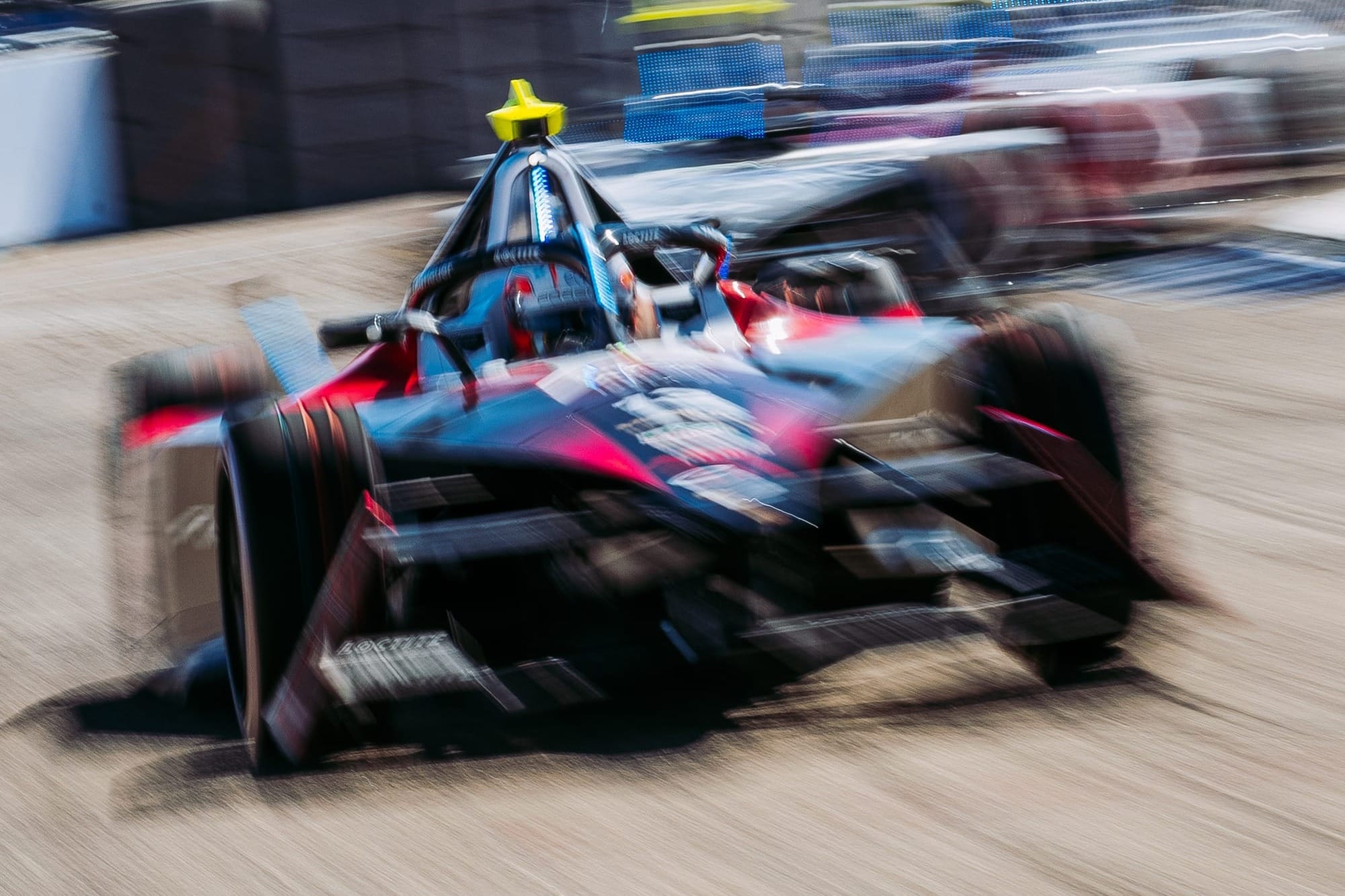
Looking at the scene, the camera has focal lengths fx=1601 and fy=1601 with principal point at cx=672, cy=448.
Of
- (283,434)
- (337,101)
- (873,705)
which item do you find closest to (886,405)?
(873,705)

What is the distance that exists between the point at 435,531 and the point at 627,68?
12.6 metres

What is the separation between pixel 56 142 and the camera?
13328 millimetres

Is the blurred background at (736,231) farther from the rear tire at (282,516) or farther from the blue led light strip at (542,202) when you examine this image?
the blue led light strip at (542,202)

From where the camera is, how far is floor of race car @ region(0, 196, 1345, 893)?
277 cm

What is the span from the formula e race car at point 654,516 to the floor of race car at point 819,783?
148 mm

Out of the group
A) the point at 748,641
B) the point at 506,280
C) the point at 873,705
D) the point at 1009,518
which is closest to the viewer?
the point at 748,641

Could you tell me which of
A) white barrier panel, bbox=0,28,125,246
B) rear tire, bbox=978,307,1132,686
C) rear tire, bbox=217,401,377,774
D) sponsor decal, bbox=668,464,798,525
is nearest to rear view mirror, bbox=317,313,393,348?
rear tire, bbox=217,401,377,774

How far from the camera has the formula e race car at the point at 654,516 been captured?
3.23 meters

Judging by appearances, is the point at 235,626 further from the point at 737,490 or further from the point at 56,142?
the point at 56,142

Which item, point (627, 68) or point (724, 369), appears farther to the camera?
point (627, 68)

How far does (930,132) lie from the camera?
30.1ft

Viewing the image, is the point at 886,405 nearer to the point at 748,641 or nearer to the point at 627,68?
the point at 748,641

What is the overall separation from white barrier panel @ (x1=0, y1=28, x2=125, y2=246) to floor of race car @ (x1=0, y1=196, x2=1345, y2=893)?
31.0 feet

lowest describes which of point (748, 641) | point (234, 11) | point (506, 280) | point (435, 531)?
point (748, 641)
